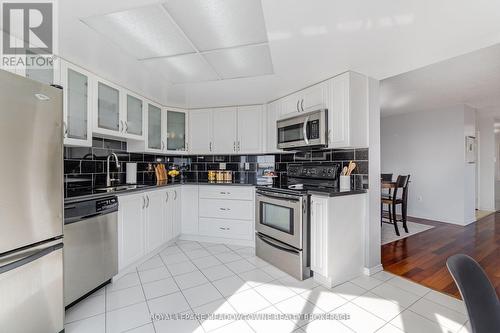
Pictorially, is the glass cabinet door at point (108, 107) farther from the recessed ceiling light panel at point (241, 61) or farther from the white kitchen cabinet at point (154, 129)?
the recessed ceiling light panel at point (241, 61)

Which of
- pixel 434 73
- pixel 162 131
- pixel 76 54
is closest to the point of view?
pixel 76 54

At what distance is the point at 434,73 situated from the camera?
9.24 feet

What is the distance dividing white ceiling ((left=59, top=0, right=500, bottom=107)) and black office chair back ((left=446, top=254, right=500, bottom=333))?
1.40 m

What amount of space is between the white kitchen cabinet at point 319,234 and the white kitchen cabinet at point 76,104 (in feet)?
7.71

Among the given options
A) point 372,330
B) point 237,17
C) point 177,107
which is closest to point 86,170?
point 177,107

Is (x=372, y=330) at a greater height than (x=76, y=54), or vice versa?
(x=76, y=54)

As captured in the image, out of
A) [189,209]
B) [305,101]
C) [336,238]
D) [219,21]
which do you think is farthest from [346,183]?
[189,209]

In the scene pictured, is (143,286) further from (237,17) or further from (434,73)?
(434,73)

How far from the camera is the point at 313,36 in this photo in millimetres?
1671

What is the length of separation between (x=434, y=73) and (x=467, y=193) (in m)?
3.02

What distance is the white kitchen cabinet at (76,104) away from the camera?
2033 mm

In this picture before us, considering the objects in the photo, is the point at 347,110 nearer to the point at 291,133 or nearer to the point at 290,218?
the point at 291,133

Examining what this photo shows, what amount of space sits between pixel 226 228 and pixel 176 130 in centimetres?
177

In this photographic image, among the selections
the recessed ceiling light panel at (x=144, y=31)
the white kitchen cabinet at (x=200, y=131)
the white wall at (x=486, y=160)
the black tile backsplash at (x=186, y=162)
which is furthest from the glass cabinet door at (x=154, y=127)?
the white wall at (x=486, y=160)
